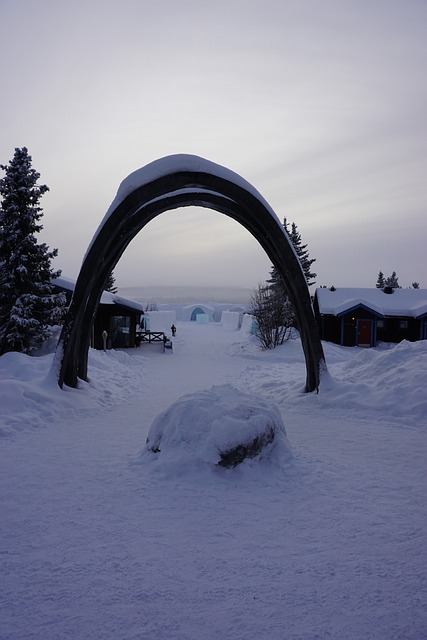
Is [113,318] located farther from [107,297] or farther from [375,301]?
[375,301]

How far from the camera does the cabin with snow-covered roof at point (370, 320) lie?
2794 centimetres

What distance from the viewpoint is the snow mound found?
5230 millimetres

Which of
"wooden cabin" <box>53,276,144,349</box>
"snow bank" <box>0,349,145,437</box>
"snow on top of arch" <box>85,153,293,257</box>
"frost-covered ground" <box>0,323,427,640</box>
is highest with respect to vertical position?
"snow on top of arch" <box>85,153,293,257</box>

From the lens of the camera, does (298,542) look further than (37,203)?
No

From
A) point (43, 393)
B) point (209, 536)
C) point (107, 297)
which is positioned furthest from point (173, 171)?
point (107, 297)

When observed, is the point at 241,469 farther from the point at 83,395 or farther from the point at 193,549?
the point at 83,395

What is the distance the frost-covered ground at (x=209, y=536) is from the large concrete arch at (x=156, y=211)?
2629mm

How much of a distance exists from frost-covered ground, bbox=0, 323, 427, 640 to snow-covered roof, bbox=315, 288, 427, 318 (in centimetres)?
2111

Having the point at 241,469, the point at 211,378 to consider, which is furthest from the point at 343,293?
the point at 241,469

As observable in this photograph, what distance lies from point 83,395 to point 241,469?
601cm

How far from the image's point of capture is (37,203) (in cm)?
1641

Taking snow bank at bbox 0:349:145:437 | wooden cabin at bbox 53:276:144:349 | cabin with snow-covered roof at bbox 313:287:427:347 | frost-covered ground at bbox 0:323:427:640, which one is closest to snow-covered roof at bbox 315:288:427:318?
cabin with snow-covered roof at bbox 313:287:427:347

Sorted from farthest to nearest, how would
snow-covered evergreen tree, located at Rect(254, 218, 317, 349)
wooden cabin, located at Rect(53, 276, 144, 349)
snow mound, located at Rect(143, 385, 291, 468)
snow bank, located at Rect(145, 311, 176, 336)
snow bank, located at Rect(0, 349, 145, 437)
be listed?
snow bank, located at Rect(145, 311, 176, 336), snow-covered evergreen tree, located at Rect(254, 218, 317, 349), wooden cabin, located at Rect(53, 276, 144, 349), snow bank, located at Rect(0, 349, 145, 437), snow mound, located at Rect(143, 385, 291, 468)

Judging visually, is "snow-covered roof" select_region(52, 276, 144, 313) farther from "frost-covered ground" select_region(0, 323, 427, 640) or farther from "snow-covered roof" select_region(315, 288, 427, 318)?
"snow-covered roof" select_region(315, 288, 427, 318)
